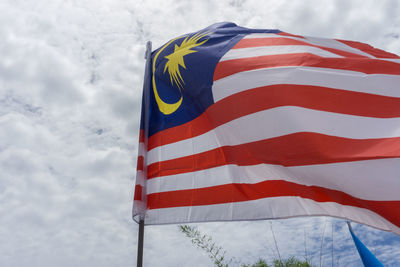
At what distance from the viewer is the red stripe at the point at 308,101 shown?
3994mm

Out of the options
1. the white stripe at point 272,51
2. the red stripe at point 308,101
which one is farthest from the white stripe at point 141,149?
the white stripe at point 272,51

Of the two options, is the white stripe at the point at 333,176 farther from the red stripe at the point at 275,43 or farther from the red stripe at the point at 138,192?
the red stripe at the point at 275,43

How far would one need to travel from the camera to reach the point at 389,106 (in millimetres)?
4059

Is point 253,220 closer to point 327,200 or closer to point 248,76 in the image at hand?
point 327,200

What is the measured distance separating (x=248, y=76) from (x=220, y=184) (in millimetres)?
1262

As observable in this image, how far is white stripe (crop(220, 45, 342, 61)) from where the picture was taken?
4.36 metres

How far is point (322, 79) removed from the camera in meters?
4.12

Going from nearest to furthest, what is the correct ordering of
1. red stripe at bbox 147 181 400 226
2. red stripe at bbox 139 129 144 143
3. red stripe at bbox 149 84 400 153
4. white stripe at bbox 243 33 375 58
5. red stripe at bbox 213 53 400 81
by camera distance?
red stripe at bbox 147 181 400 226 < red stripe at bbox 149 84 400 153 < red stripe at bbox 213 53 400 81 < white stripe at bbox 243 33 375 58 < red stripe at bbox 139 129 144 143

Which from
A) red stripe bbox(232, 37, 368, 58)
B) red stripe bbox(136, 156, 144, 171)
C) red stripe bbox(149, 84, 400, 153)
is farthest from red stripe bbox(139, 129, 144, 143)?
red stripe bbox(232, 37, 368, 58)

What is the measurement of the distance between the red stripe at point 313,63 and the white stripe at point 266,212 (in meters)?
1.52

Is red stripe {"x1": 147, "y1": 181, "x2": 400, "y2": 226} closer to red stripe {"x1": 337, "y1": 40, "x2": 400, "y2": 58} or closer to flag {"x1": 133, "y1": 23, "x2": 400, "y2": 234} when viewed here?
flag {"x1": 133, "y1": 23, "x2": 400, "y2": 234}

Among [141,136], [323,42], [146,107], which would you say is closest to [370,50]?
[323,42]

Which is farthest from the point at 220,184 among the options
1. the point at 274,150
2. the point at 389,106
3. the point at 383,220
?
the point at 389,106

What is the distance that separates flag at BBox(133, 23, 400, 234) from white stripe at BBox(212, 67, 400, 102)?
0.5 inches
